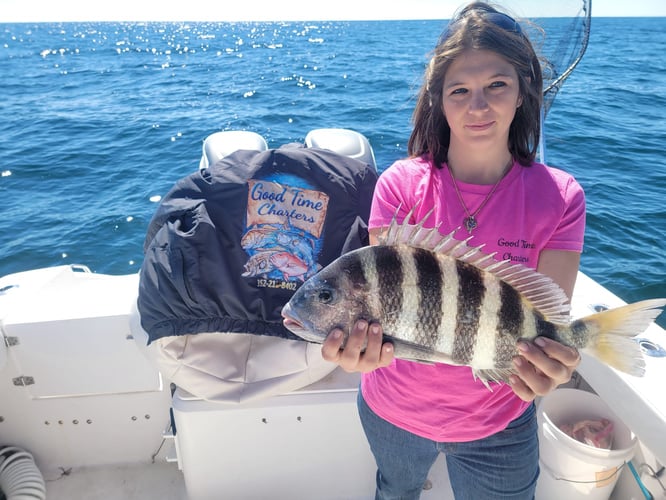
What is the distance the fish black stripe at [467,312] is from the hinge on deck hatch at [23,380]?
268cm

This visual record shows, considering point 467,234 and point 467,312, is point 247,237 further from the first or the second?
point 467,312

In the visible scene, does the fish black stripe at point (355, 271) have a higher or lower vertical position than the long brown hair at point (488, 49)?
lower

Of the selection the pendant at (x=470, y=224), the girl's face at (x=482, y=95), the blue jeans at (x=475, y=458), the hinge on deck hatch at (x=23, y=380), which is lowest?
the hinge on deck hatch at (x=23, y=380)

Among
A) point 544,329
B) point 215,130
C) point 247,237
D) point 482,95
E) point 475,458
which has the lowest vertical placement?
point 215,130

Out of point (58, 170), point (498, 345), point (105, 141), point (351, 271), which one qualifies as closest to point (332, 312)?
point (351, 271)

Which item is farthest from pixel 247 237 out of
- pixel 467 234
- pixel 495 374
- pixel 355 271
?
pixel 495 374

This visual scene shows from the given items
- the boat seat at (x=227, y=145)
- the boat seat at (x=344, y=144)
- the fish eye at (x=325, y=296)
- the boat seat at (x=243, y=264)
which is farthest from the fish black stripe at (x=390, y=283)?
the boat seat at (x=227, y=145)

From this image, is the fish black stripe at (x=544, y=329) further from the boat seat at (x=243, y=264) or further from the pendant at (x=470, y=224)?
the boat seat at (x=243, y=264)

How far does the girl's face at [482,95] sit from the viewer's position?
1685 mm

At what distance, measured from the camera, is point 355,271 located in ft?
4.92

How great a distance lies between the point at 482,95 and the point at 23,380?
305 centimetres

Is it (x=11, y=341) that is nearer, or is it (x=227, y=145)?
(x=11, y=341)

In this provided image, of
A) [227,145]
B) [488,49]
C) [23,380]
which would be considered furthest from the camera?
[227,145]

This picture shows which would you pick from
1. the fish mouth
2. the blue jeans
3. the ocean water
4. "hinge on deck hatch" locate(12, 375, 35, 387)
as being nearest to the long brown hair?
the ocean water
